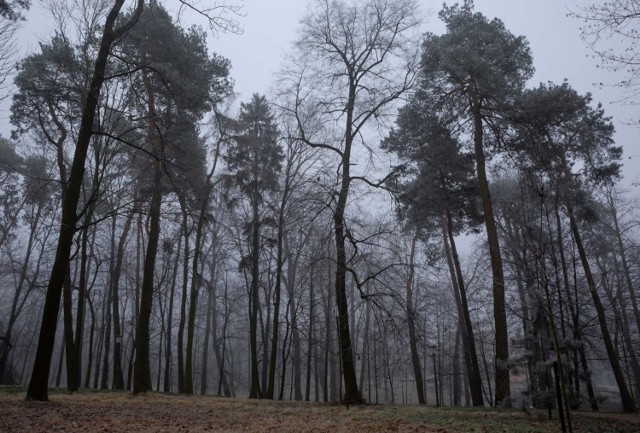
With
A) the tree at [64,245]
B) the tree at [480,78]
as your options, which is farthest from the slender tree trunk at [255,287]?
the tree at [64,245]

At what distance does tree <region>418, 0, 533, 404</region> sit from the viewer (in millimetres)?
12398

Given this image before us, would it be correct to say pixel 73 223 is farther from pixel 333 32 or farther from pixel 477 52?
pixel 477 52

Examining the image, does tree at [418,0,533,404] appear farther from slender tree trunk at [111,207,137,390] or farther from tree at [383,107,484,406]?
slender tree trunk at [111,207,137,390]

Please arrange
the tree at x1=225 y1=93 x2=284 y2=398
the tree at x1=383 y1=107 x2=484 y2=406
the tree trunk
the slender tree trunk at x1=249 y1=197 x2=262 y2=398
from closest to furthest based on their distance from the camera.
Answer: the tree trunk → the tree at x1=383 y1=107 x2=484 y2=406 → the slender tree trunk at x1=249 y1=197 x2=262 y2=398 → the tree at x1=225 y1=93 x2=284 y2=398

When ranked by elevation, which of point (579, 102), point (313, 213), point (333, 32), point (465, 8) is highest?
point (465, 8)

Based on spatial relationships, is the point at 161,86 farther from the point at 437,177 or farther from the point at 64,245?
the point at 437,177

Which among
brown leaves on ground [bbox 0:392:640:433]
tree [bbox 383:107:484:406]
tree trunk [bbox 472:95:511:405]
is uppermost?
tree [bbox 383:107:484:406]

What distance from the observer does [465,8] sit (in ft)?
49.1

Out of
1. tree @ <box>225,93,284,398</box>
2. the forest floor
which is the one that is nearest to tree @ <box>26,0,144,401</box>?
the forest floor

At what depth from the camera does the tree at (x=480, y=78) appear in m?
12.4

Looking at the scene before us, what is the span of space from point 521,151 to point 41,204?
21.6 m

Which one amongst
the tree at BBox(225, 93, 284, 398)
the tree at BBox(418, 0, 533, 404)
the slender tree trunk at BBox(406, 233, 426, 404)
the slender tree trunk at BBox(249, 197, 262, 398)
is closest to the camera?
the slender tree trunk at BBox(406, 233, 426, 404)

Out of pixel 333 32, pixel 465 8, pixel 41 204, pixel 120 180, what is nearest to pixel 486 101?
pixel 465 8

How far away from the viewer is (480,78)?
1285cm
